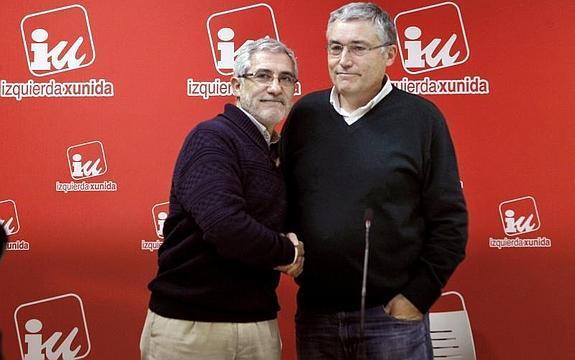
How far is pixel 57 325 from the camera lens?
9.67 feet

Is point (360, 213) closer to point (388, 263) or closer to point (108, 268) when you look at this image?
point (388, 263)

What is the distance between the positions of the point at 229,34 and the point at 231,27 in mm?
29

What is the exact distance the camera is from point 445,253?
1.99 metres

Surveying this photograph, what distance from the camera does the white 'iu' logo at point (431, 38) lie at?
9.64 feet

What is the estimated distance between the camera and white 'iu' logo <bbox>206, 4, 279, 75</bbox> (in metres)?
2.95

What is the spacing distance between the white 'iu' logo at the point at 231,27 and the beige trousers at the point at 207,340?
134cm

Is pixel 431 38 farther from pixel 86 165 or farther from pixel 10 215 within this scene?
pixel 10 215

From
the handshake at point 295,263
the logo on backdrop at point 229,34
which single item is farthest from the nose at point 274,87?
the logo on backdrop at point 229,34

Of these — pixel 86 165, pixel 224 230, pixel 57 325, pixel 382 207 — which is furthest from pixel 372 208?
pixel 57 325

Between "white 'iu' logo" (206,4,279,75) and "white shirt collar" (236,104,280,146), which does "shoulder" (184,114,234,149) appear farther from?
"white 'iu' logo" (206,4,279,75)

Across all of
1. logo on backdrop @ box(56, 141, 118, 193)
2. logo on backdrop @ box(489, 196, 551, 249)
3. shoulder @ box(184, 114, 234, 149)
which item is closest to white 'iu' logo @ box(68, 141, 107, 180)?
logo on backdrop @ box(56, 141, 118, 193)

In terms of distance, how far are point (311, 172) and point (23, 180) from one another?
1.43 m

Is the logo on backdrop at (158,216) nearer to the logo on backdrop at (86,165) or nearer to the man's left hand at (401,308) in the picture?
the logo on backdrop at (86,165)

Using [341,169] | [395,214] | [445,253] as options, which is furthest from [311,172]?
[445,253]
